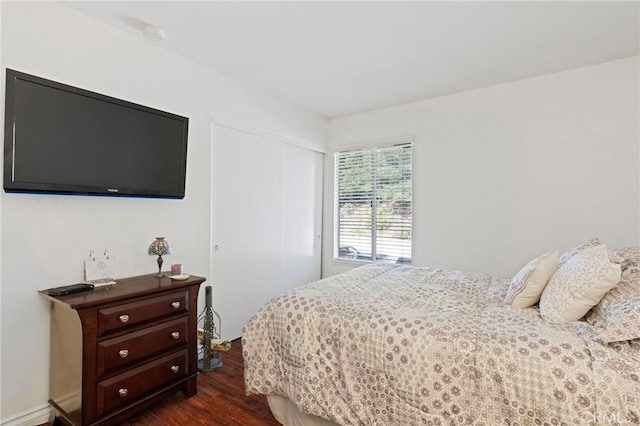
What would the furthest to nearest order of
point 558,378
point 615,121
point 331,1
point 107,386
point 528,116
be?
1. point 528,116
2. point 615,121
3. point 331,1
4. point 107,386
5. point 558,378

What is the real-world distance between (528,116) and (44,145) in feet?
12.7

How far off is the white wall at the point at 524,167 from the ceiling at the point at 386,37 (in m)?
0.25

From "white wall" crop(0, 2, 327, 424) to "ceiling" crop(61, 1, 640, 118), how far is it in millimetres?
170

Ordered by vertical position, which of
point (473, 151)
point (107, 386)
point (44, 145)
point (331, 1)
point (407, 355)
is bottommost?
point (107, 386)

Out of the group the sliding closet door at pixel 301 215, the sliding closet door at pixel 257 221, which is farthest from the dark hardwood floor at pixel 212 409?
the sliding closet door at pixel 301 215

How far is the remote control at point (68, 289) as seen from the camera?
6.15 ft

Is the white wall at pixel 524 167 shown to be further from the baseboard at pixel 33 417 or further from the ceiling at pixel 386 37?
the baseboard at pixel 33 417

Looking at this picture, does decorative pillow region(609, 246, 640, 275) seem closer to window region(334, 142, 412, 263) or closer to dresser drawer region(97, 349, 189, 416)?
window region(334, 142, 412, 263)

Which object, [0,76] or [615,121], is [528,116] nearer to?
[615,121]

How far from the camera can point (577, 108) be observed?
9.60ft

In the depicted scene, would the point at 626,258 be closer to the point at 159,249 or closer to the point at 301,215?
the point at 159,249

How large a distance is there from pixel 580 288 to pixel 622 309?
0.20 m

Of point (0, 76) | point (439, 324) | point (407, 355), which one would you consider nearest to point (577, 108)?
point (439, 324)

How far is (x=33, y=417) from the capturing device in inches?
77.5
